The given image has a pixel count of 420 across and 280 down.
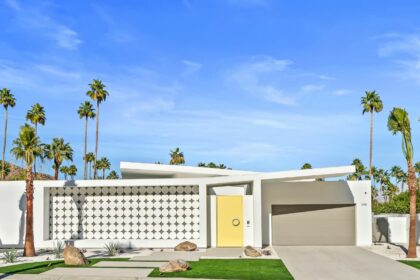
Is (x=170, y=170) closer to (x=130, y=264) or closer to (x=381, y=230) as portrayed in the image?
(x=130, y=264)

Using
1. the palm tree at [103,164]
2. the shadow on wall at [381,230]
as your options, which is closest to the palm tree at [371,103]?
the shadow on wall at [381,230]

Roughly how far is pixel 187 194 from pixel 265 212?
4.66 meters

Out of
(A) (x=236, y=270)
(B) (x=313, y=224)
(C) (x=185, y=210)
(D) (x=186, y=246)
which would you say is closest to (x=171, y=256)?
(D) (x=186, y=246)

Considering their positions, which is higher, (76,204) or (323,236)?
(76,204)

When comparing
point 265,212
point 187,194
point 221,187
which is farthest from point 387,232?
point 187,194

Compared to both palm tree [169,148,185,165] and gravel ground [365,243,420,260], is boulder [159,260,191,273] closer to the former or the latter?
gravel ground [365,243,420,260]

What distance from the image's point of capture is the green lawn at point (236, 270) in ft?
54.8

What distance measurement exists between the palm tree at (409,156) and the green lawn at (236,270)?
6.08m

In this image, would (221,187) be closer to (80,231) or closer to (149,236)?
(149,236)

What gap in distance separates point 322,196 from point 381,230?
5.22 metres

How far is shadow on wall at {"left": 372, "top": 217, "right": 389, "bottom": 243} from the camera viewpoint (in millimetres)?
30219

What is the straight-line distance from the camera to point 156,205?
87.1 feet

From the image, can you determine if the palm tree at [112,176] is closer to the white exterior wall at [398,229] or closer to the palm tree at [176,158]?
the palm tree at [176,158]

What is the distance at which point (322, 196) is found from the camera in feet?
91.8
